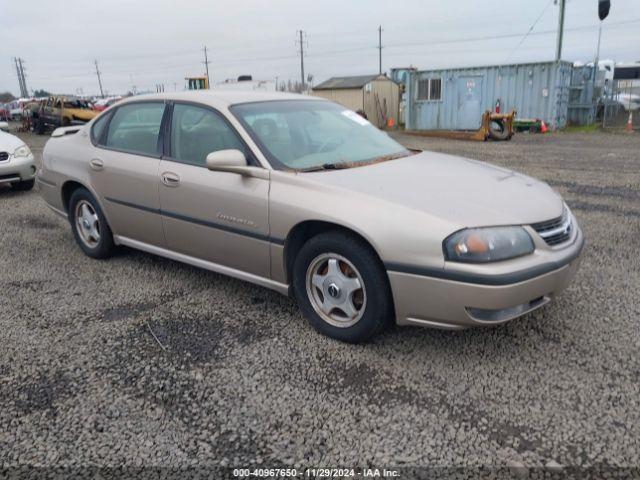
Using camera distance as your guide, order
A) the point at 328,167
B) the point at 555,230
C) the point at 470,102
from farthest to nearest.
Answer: the point at 470,102, the point at 328,167, the point at 555,230

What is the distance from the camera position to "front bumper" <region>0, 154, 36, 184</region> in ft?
27.0

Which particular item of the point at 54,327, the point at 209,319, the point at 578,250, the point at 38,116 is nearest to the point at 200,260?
the point at 209,319

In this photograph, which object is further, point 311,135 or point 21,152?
point 21,152

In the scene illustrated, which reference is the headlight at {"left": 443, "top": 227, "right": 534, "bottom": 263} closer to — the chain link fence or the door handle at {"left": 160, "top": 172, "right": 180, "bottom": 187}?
the door handle at {"left": 160, "top": 172, "right": 180, "bottom": 187}

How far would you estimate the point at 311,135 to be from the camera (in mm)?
3979

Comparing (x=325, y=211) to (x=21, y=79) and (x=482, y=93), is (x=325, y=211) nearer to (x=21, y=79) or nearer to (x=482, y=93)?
(x=482, y=93)

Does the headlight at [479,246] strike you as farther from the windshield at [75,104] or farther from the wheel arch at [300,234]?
the windshield at [75,104]

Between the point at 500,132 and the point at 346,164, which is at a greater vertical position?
the point at 346,164

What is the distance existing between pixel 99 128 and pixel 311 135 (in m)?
2.12

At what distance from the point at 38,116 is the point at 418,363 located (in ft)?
81.1

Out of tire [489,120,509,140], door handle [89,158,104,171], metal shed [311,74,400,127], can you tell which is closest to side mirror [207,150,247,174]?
door handle [89,158,104,171]

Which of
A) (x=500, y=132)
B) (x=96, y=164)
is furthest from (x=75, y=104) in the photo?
(x=96, y=164)

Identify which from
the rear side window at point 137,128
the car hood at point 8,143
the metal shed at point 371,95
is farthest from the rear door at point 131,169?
the metal shed at point 371,95

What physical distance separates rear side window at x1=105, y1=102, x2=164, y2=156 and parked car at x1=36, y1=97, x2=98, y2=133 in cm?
1846
